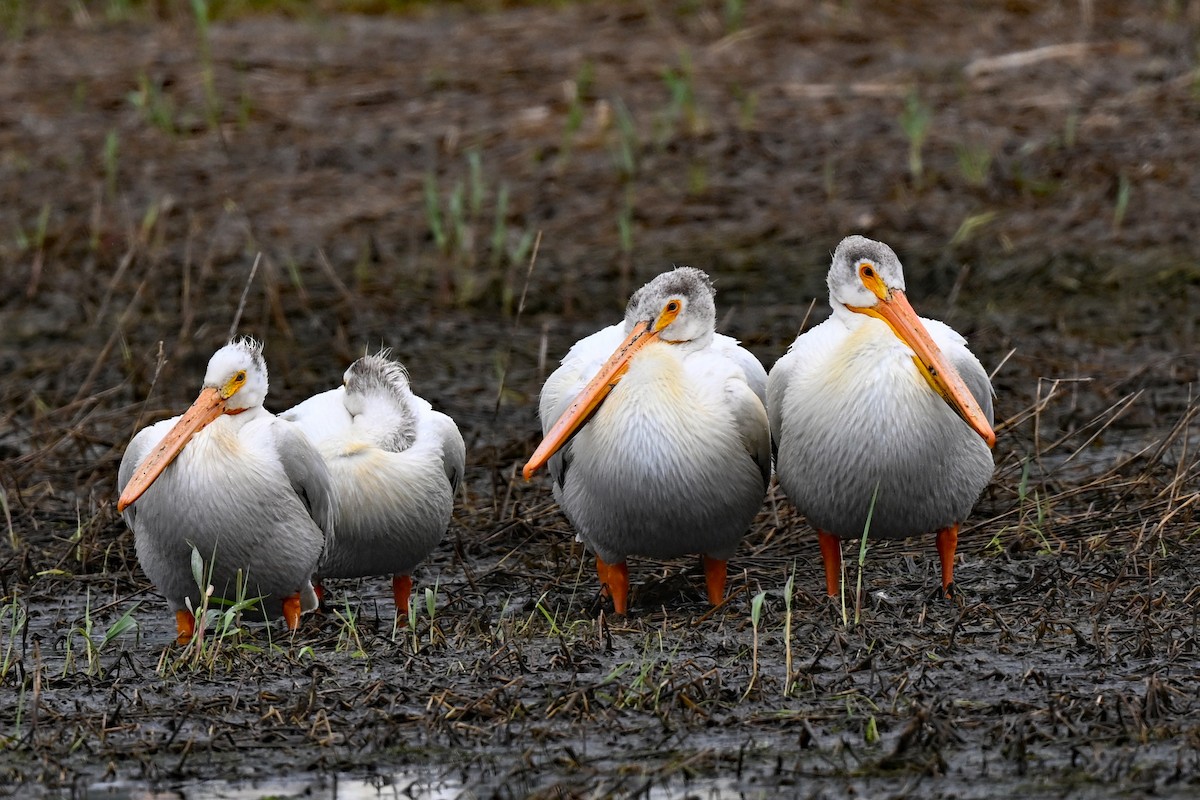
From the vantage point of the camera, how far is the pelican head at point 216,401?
5648mm

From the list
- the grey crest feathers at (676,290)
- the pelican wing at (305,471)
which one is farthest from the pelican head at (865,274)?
the pelican wing at (305,471)

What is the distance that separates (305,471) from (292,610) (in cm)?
47

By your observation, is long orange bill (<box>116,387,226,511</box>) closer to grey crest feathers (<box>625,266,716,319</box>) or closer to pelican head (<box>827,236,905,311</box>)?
grey crest feathers (<box>625,266,716,319</box>)

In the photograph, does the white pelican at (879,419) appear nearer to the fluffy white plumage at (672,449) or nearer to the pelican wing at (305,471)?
Answer: the fluffy white plumage at (672,449)

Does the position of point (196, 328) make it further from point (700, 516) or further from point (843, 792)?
point (843, 792)

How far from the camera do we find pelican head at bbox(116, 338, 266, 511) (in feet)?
18.5

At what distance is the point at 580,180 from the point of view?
1070cm

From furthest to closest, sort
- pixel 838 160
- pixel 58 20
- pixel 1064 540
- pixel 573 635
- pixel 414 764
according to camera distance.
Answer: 1. pixel 58 20
2. pixel 838 160
3. pixel 1064 540
4. pixel 573 635
5. pixel 414 764

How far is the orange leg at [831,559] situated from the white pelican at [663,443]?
0.24 metres

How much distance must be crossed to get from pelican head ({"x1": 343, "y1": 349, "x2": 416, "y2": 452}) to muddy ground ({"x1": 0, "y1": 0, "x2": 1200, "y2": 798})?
56 cm

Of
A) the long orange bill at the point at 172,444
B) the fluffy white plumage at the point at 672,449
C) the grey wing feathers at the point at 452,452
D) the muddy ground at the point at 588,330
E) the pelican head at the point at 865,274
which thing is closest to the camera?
the muddy ground at the point at 588,330

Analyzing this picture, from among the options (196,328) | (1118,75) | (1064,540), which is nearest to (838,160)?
(1118,75)

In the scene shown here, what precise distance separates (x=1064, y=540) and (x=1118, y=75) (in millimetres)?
5993

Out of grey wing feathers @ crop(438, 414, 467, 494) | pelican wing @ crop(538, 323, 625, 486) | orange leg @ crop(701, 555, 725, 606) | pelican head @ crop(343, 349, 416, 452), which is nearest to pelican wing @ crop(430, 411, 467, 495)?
grey wing feathers @ crop(438, 414, 467, 494)
